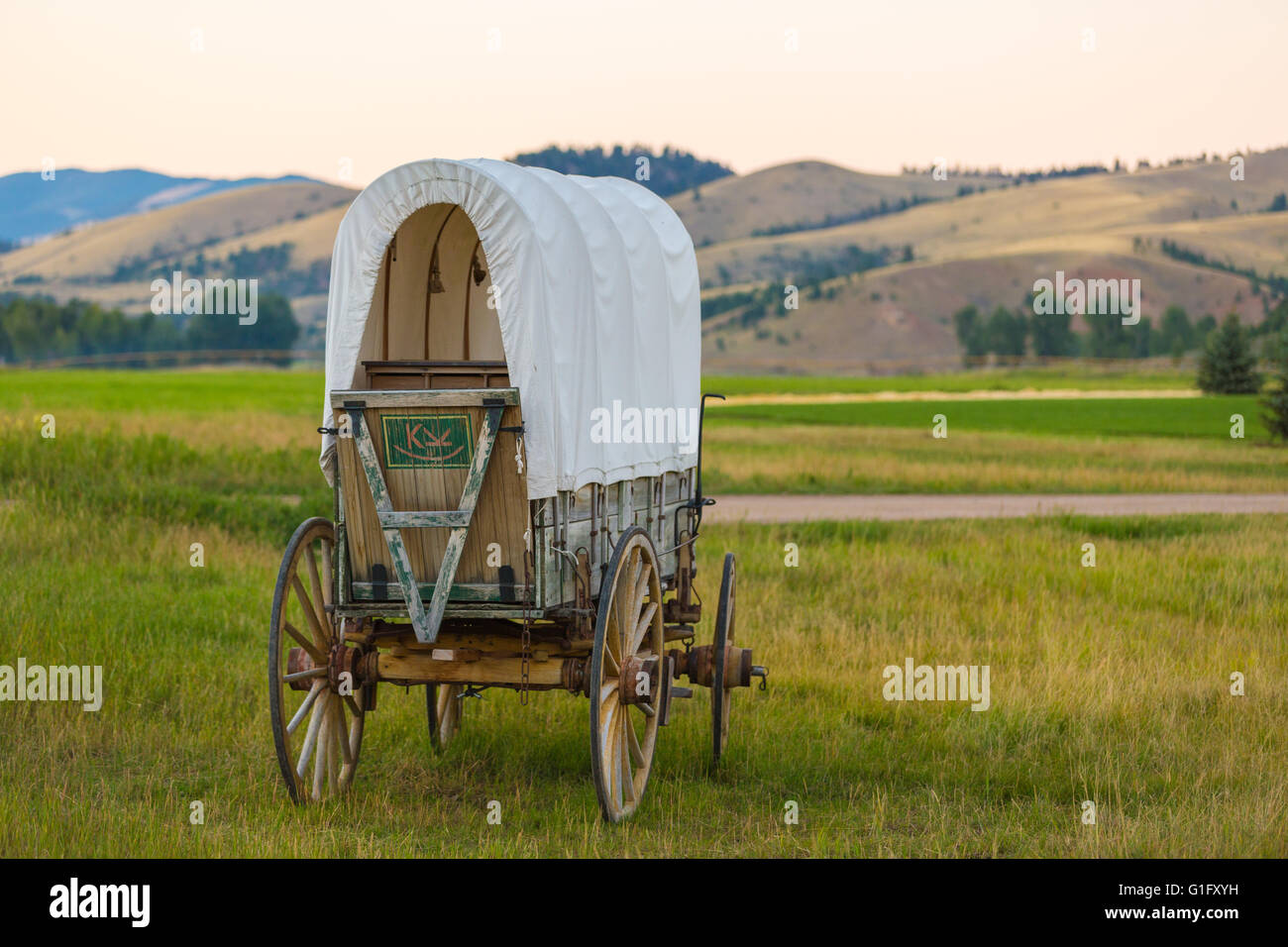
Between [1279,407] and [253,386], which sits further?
[253,386]

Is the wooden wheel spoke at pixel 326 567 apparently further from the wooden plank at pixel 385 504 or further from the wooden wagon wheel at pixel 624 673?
the wooden wagon wheel at pixel 624 673

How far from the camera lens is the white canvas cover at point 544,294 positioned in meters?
7.28

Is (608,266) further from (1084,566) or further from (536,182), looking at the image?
(1084,566)

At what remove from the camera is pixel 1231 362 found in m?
70.4

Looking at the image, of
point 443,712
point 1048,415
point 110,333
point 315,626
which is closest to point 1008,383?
point 1048,415

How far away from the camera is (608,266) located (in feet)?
26.6

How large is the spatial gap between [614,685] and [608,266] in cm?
252

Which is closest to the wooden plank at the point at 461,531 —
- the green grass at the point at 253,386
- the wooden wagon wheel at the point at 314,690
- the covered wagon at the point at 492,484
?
the covered wagon at the point at 492,484

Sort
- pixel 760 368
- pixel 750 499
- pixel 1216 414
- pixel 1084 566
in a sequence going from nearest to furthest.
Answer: pixel 1084 566 → pixel 750 499 → pixel 1216 414 → pixel 760 368

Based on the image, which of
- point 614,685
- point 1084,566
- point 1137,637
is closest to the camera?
point 614,685

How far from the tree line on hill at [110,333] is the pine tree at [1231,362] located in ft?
351

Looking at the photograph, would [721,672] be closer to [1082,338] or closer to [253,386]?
[253,386]

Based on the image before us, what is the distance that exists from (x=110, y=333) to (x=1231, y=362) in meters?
132

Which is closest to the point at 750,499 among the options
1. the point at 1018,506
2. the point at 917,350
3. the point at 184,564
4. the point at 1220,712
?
the point at 1018,506
